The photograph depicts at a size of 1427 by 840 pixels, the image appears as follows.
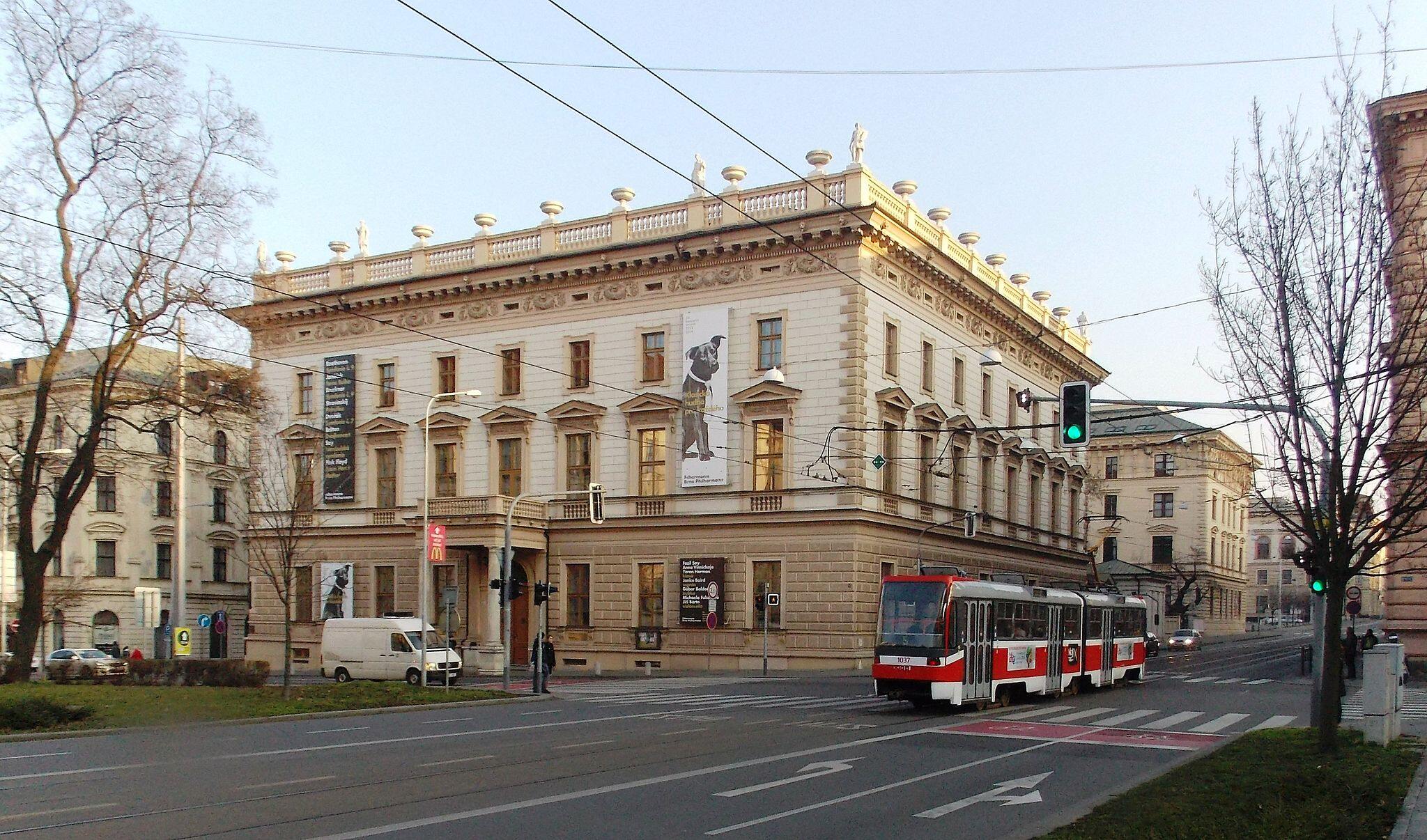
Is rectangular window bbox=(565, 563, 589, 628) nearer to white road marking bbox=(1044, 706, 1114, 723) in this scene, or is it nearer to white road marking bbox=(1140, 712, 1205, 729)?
white road marking bbox=(1044, 706, 1114, 723)

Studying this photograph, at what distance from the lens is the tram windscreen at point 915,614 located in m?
25.4

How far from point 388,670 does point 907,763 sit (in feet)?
90.5

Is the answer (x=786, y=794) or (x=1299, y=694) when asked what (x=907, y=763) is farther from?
(x=1299, y=694)

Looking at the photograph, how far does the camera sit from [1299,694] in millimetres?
33844

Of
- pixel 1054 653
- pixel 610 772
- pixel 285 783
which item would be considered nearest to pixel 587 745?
pixel 610 772

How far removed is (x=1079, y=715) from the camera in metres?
25.4

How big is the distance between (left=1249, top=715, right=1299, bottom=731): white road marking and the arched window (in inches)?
2333

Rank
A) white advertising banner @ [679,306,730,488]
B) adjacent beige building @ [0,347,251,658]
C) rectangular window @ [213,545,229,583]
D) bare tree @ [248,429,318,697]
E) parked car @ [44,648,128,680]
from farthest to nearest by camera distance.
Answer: rectangular window @ [213,545,229,583], adjacent beige building @ [0,347,251,658], white advertising banner @ [679,306,730,488], bare tree @ [248,429,318,697], parked car @ [44,648,128,680]

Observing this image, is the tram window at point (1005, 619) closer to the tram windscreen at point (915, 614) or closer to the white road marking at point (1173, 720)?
the tram windscreen at point (915, 614)

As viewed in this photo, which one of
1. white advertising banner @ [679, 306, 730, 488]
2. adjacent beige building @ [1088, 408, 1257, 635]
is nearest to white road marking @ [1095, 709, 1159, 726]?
white advertising banner @ [679, 306, 730, 488]

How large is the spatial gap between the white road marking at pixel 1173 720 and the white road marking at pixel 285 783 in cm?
1500

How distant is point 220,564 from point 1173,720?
6307 cm

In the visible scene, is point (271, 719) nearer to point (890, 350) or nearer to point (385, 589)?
point (890, 350)

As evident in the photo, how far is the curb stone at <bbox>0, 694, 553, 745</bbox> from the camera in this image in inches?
328
